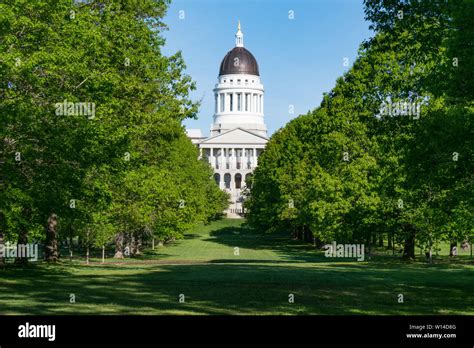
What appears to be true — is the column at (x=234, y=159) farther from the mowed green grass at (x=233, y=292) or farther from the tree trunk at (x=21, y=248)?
the mowed green grass at (x=233, y=292)

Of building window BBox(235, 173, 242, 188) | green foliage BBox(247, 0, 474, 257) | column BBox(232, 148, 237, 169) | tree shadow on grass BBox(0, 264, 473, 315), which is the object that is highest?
column BBox(232, 148, 237, 169)

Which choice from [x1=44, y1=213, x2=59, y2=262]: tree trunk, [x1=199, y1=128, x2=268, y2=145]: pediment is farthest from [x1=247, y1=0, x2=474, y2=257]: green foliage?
[x1=199, y1=128, x2=268, y2=145]: pediment

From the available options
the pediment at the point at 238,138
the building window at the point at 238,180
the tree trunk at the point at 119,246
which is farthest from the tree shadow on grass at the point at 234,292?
the pediment at the point at 238,138

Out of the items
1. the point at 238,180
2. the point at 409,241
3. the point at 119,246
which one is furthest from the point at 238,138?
the point at 409,241

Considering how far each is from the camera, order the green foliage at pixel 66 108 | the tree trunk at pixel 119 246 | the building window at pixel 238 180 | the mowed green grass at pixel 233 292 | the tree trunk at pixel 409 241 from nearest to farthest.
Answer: the mowed green grass at pixel 233 292 → the green foliage at pixel 66 108 → the tree trunk at pixel 409 241 → the tree trunk at pixel 119 246 → the building window at pixel 238 180

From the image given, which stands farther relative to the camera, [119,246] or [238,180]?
[238,180]

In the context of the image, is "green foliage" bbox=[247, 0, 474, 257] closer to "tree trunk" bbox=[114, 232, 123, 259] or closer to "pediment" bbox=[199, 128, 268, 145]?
"tree trunk" bbox=[114, 232, 123, 259]

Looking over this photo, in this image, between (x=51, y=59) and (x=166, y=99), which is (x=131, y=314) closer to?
(x=51, y=59)

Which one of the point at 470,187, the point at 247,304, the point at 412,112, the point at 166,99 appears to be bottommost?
the point at 247,304

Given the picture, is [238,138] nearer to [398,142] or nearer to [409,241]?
[409,241]

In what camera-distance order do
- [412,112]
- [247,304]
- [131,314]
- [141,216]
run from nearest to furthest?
1. [131,314]
2. [247,304]
3. [412,112]
4. [141,216]

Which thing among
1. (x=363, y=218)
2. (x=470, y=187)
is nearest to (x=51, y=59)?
Answer: (x=470, y=187)
